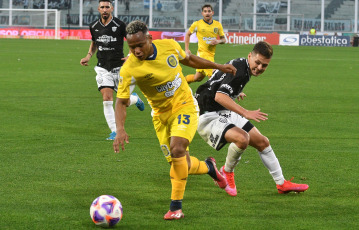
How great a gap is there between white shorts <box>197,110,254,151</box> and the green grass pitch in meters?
0.59

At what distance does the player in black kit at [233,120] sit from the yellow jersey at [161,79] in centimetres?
44

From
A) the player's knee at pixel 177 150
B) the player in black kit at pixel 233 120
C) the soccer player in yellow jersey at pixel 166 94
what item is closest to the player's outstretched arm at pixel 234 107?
the player in black kit at pixel 233 120

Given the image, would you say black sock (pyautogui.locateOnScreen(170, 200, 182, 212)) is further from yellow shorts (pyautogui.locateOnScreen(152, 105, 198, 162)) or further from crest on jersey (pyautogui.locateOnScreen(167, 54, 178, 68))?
crest on jersey (pyautogui.locateOnScreen(167, 54, 178, 68))

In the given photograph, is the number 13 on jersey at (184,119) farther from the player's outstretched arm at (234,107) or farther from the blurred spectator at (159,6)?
the blurred spectator at (159,6)

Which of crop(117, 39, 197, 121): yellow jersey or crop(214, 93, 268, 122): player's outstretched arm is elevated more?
crop(117, 39, 197, 121): yellow jersey

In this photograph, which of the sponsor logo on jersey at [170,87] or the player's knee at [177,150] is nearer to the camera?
the player's knee at [177,150]

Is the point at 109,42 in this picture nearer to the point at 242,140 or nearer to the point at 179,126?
the point at 242,140

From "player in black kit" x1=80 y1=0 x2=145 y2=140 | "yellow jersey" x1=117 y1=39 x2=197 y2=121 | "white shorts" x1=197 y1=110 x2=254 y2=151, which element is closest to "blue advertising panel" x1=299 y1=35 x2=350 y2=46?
"player in black kit" x1=80 y1=0 x2=145 y2=140

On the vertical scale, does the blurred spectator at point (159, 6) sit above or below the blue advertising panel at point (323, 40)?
above

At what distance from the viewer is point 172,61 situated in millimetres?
6273

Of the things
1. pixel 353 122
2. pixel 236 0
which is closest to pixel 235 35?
pixel 236 0

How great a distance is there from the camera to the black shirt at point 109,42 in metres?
10.9

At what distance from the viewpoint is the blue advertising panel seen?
164 ft

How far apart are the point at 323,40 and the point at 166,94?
4573cm
